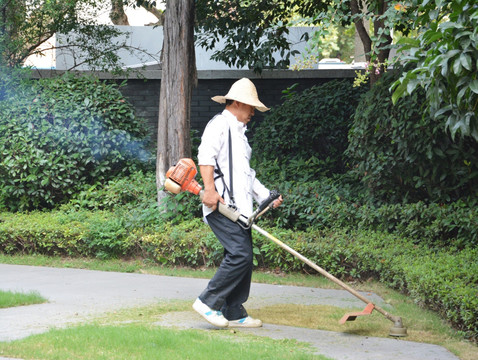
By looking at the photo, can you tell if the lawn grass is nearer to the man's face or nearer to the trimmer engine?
the trimmer engine

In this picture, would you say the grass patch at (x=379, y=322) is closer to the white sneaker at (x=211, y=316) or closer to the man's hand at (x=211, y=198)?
the white sneaker at (x=211, y=316)

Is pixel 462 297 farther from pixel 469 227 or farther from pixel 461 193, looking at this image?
pixel 461 193

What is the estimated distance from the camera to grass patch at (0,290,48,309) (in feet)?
20.8

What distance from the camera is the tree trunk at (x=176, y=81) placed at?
9.70 metres

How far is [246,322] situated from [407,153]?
11.8ft

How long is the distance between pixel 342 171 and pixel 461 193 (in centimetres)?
344

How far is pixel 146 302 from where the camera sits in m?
6.59

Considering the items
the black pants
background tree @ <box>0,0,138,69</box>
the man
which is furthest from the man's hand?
background tree @ <box>0,0,138,69</box>

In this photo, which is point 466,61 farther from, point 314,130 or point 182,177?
point 314,130

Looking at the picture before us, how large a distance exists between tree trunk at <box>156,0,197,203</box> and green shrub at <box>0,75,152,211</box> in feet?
5.21

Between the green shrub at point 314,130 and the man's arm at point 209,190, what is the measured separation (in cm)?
594

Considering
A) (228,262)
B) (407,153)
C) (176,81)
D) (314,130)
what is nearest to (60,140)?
(176,81)

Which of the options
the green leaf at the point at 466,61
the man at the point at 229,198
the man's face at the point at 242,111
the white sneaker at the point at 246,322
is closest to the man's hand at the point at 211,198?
the man at the point at 229,198

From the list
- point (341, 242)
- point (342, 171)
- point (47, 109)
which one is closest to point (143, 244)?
point (341, 242)
